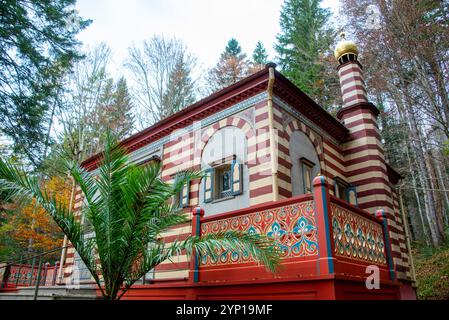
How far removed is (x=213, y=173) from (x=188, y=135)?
1962mm

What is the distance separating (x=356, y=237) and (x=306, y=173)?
4267mm

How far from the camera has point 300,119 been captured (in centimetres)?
1029

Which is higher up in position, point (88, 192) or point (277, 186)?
point (277, 186)

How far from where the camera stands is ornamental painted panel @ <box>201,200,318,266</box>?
5117 millimetres

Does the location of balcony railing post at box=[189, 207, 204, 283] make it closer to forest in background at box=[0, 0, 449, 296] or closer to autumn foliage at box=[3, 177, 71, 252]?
forest in background at box=[0, 0, 449, 296]

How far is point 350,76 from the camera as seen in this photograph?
1356cm

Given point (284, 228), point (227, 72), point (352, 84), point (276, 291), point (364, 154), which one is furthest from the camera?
point (227, 72)

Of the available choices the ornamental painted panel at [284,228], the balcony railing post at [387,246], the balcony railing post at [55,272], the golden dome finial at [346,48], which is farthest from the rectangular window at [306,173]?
the balcony railing post at [55,272]

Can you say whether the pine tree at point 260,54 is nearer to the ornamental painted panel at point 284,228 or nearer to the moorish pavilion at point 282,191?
the moorish pavilion at point 282,191

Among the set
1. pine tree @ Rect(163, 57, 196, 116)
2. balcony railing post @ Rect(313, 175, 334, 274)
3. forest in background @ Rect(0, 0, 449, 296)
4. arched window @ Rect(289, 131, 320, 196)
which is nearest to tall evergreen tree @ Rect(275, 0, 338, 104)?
forest in background @ Rect(0, 0, 449, 296)

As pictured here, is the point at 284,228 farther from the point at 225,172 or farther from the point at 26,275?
the point at 26,275

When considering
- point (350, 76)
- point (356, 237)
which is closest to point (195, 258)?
point (356, 237)
